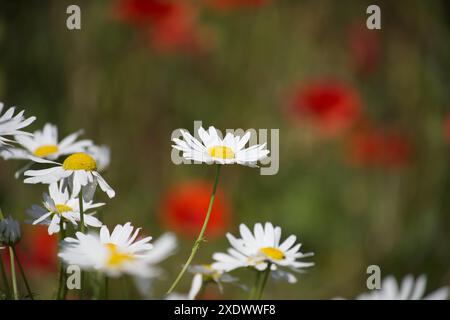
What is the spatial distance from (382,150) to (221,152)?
0.89 m

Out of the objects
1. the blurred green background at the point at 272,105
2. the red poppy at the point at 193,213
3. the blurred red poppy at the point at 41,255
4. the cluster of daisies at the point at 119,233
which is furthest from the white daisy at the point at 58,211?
the blurred green background at the point at 272,105

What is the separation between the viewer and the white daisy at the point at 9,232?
33 centimetres

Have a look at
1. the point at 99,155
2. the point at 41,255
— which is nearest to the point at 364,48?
the point at 41,255

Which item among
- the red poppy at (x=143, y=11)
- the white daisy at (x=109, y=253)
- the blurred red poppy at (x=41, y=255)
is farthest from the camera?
the red poppy at (x=143, y=11)

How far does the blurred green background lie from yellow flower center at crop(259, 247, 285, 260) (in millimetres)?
812

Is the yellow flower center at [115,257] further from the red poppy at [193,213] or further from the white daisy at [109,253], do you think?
the red poppy at [193,213]

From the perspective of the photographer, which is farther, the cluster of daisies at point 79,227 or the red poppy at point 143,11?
the red poppy at point 143,11

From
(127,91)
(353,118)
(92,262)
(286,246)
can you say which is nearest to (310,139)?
(353,118)

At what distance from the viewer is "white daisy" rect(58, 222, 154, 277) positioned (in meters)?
0.26

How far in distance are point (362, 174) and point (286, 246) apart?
966mm

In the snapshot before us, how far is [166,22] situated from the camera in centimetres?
122

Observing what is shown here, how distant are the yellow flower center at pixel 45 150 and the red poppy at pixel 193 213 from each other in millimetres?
650

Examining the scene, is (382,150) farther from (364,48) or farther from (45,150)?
(45,150)
